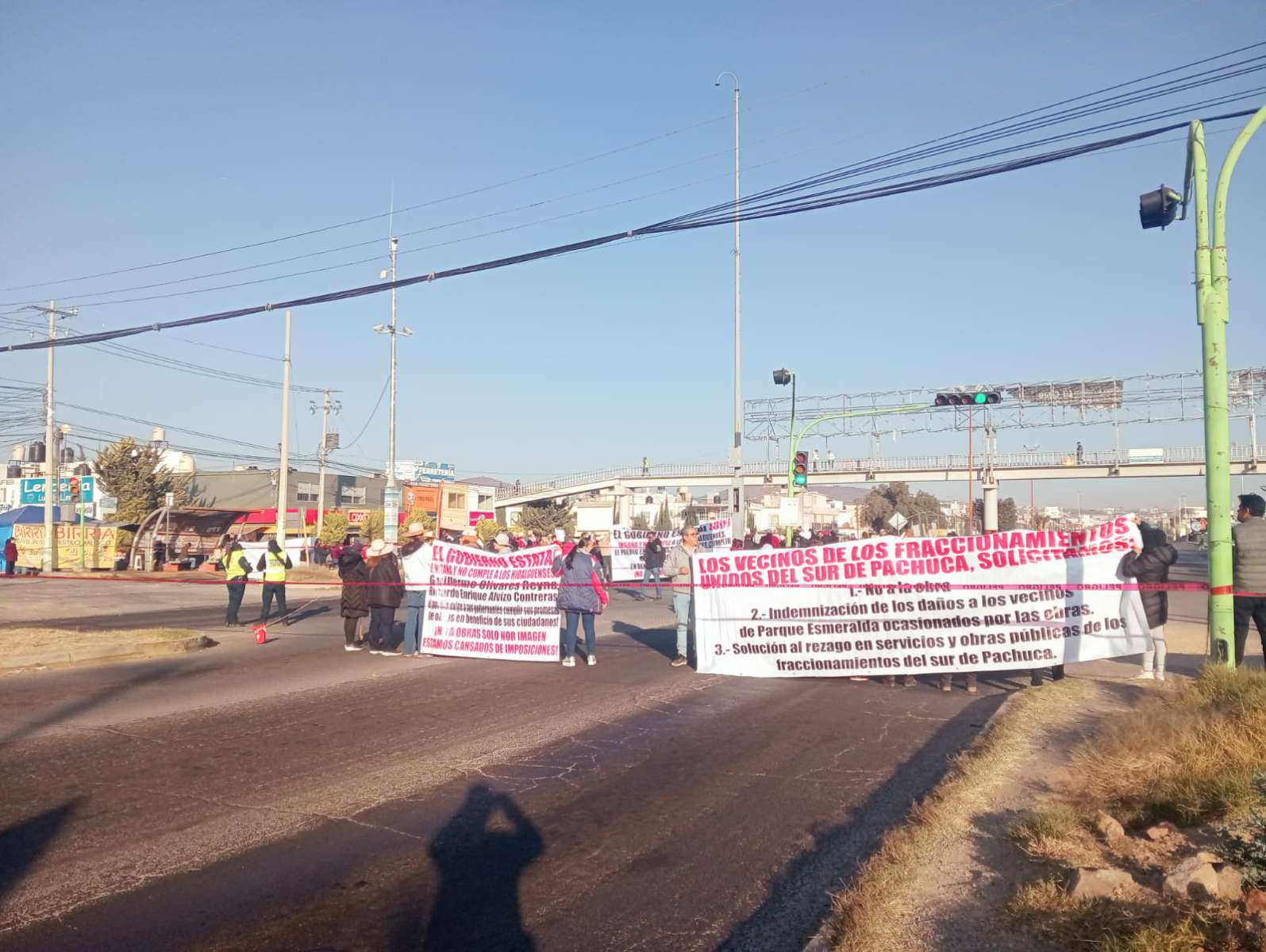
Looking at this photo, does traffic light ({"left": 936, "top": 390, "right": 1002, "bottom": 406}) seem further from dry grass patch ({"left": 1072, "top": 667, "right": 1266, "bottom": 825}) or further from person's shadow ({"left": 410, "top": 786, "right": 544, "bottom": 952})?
person's shadow ({"left": 410, "top": 786, "right": 544, "bottom": 952})

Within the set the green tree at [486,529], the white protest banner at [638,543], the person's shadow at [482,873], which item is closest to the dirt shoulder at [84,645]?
the person's shadow at [482,873]

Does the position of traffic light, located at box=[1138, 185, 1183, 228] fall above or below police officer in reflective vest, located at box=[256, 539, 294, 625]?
above

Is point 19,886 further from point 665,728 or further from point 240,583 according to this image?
point 240,583

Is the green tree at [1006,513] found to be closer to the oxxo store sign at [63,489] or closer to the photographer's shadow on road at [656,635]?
the oxxo store sign at [63,489]

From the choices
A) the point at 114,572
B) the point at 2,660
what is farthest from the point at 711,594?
the point at 114,572

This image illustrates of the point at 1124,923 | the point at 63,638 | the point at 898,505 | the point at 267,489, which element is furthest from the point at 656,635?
the point at 898,505

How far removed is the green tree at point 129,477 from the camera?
4734 centimetres

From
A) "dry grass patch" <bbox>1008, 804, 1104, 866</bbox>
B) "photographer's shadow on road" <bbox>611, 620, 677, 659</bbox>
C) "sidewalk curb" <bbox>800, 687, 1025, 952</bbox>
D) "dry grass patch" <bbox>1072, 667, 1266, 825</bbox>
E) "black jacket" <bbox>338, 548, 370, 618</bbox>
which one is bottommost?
"photographer's shadow on road" <bbox>611, 620, 677, 659</bbox>

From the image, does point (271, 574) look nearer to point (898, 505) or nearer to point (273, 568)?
point (273, 568)

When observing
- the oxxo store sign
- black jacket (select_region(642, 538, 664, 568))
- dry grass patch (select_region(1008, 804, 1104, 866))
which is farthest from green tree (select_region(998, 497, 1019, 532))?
dry grass patch (select_region(1008, 804, 1104, 866))

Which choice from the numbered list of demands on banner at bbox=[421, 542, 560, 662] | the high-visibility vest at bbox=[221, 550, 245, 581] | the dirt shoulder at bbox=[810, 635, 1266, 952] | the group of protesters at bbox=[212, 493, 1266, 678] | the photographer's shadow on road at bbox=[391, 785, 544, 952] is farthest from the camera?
the high-visibility vest at bbox=[221, 550, 245, 581]

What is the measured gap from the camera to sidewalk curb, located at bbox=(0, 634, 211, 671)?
12.6 m

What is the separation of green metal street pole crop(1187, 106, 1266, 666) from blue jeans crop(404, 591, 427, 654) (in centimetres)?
969

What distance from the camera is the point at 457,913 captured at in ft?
15.8
